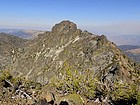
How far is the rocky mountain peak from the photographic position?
401 ft

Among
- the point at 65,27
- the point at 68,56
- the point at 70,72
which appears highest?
the point at 65,27

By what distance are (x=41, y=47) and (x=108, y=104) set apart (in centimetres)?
9206

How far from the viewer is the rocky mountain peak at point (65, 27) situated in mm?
122188

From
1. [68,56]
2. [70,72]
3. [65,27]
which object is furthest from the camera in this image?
[65,27]

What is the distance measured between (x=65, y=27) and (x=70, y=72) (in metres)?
74.0

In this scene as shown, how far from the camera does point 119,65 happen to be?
77062 mm

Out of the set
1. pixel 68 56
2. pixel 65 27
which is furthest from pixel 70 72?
pixel 65 27

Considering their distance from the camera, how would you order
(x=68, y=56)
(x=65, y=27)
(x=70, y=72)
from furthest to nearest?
(x=65, y=27) → (x=68, y=56) → (x=70, y=72)

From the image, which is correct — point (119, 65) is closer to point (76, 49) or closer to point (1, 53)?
point (76, 49)

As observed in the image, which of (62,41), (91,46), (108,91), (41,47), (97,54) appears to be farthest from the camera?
(41,47)

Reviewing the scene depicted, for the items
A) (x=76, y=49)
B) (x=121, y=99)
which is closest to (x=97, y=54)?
(x=76, y=49)

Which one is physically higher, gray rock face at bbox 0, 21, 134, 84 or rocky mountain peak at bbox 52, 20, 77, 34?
rocky mountain peak at bbox 52, 20, 77, 34

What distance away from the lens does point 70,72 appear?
54.6m

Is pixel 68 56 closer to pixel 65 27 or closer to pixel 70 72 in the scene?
pixel 65 27
